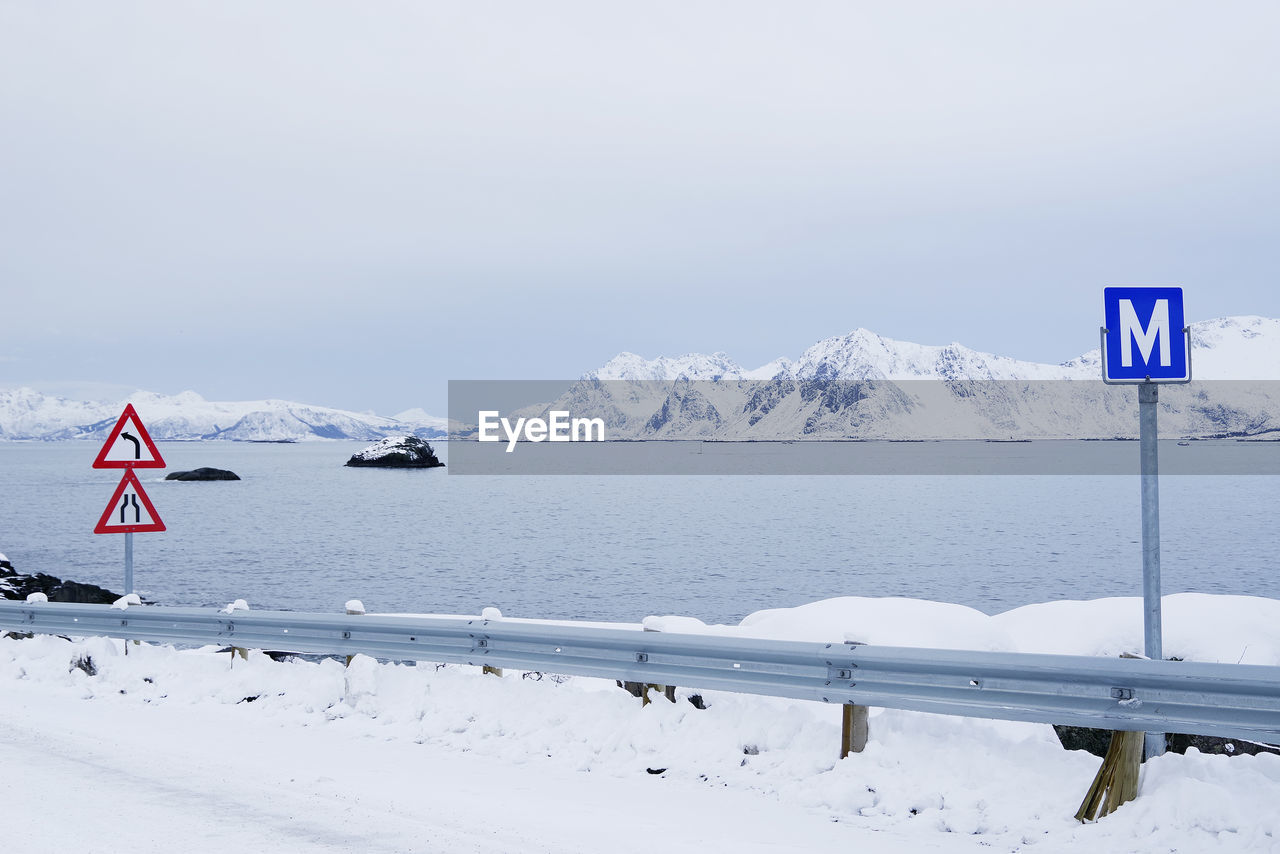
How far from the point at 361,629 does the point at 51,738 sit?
105 inches

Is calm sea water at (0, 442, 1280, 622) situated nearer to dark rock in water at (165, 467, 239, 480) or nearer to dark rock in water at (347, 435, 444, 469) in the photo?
dark rock in water at (165, 467, 239, 480)

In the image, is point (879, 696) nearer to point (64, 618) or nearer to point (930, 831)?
point (930, 831)

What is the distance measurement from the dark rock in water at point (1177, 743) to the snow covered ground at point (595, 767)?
9.8 inches

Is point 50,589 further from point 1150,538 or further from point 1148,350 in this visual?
point 1148,350

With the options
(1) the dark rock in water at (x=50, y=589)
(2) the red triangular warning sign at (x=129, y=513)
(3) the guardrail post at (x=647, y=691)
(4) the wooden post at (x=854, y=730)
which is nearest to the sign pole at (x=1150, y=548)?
(4) the wooden post at (x=854, y=730)

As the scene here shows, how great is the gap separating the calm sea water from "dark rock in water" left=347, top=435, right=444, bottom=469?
258 feet

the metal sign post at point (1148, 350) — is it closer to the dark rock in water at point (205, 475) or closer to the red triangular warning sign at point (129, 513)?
the red triangular warning sign at point (129, 513)

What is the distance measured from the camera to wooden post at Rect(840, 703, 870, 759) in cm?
688

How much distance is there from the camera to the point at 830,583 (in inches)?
1522

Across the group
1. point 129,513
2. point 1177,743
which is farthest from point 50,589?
point 1177,743

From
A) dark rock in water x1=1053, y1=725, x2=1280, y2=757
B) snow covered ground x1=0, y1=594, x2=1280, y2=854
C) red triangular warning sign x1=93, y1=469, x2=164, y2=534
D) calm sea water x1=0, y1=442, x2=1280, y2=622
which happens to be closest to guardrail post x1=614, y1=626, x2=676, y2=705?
snow covered ground x1=0, y1=594, x2=1280, y2=854

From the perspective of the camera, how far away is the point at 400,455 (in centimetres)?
18650

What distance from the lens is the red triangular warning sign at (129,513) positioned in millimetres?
11969

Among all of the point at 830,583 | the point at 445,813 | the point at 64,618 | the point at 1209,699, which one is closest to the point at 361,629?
the point at 445,813
